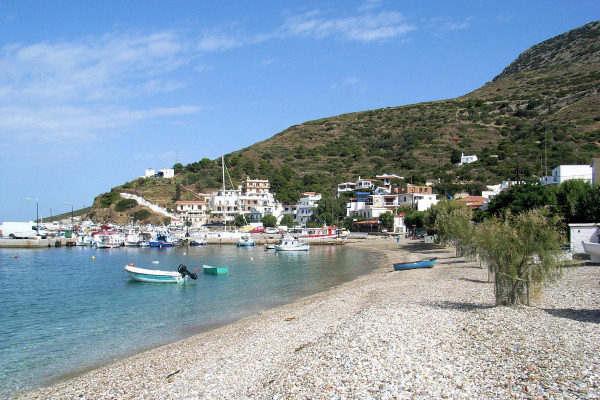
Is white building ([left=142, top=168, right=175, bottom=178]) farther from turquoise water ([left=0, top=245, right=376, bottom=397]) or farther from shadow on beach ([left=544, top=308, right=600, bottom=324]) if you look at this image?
shadow on beach ([left=544, top=308, right=600, bottom=324])

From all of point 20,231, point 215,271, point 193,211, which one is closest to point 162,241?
point 20,231

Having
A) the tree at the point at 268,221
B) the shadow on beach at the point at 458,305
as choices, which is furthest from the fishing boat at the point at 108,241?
the shadow on beach at the point at 458,305

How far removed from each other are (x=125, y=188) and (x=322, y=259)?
86.4 metres

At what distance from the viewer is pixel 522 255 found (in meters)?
15.2

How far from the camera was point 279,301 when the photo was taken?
2631 centimetres

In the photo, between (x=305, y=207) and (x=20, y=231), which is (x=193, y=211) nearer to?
(x=305, y=207)

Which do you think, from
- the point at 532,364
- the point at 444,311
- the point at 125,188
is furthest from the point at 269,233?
the point at 532,364

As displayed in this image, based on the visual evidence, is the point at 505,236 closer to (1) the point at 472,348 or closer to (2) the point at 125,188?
(1) the point at 472,348

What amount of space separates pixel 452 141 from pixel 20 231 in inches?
4302

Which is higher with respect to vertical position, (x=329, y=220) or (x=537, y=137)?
(x=537, y=137)

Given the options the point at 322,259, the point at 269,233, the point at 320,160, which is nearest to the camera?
the point at 322,259

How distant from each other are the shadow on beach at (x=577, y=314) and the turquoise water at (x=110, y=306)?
13587 mm

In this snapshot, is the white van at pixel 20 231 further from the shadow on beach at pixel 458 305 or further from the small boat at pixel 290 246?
the shadow on beach at pixel 458 305

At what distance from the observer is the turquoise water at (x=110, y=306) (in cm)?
1647
